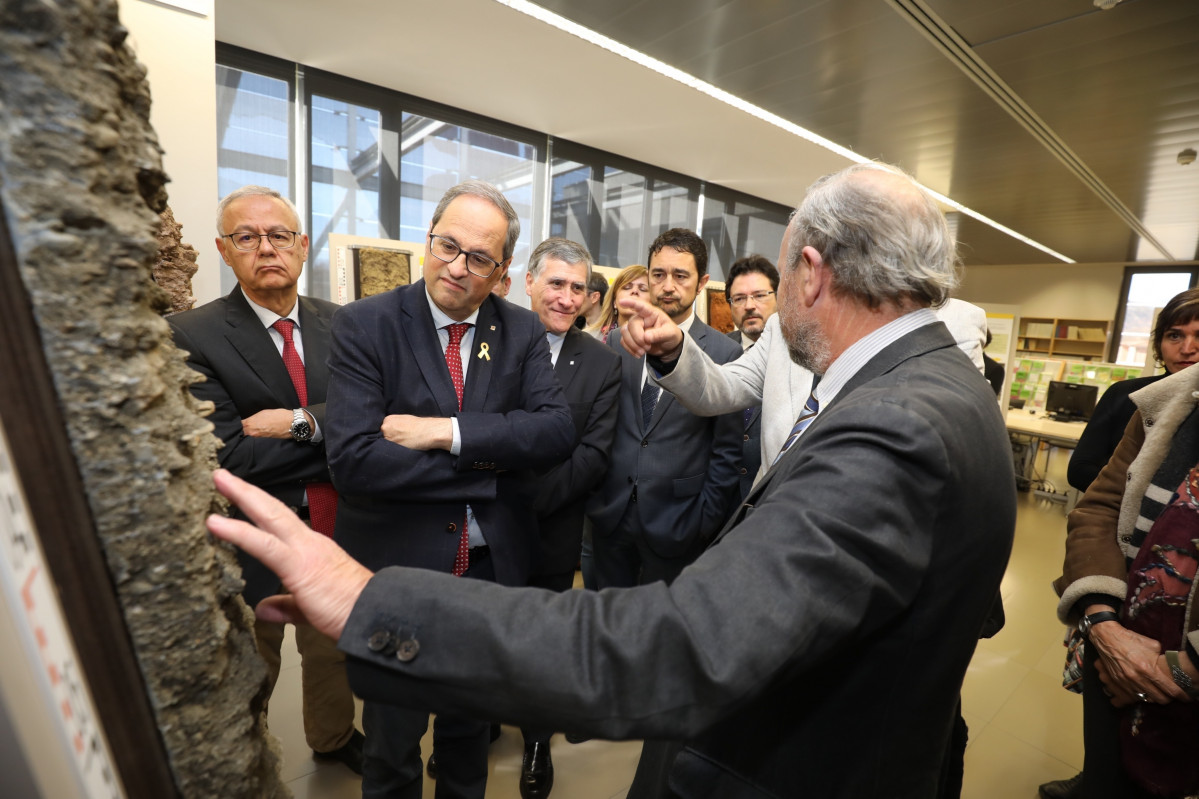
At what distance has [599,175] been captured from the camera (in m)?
6.99

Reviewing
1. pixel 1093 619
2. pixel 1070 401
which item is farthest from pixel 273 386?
pixel 1070 401

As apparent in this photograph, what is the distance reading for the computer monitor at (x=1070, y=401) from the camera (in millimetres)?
7621

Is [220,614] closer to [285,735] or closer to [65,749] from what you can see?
[65,749]

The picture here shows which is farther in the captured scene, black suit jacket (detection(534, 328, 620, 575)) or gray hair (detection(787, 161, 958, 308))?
black suit jacket (detection(534, 328, 620, 575))

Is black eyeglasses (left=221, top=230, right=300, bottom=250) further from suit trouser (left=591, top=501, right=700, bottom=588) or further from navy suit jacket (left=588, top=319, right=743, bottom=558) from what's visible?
suit trouser (left=591, top=501, right=700, bottom=588)

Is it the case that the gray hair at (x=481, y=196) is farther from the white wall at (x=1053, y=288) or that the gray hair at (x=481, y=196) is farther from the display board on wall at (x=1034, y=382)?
the white wall at (x=1053, y=288)

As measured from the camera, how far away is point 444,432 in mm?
1469

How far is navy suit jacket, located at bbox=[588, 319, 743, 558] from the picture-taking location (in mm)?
2318

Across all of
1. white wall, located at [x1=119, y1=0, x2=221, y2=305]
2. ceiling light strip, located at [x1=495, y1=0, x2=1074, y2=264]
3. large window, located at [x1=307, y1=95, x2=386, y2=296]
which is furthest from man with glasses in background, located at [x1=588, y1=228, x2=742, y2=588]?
large window, located at [x1=307, y1=95, x2=386, y2=296]

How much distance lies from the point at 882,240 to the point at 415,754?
170 centimetres

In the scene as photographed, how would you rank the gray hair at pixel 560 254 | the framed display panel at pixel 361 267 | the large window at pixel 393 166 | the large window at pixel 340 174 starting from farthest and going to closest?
the large window at pixel 340 174, the large window at pixel 393 166, the framed display panel at pixel 361 267, the gray hair at pixel 560 254

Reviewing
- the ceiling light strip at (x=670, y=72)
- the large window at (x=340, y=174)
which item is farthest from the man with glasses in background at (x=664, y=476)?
the large window at (x=340, y=174)

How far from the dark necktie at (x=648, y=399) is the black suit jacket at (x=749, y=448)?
1.26 ft

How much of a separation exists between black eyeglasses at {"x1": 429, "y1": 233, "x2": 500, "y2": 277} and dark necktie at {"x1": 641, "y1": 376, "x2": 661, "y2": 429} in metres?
1.04
